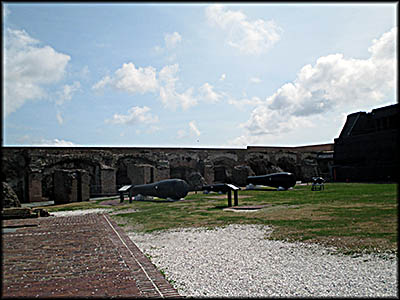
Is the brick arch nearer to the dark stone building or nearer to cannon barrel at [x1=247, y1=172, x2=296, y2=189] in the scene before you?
cannon barrel at [x1=247, y1=172, x2=296, y2=189]

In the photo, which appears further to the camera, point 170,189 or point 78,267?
point 170,189

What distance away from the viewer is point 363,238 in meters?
6.45

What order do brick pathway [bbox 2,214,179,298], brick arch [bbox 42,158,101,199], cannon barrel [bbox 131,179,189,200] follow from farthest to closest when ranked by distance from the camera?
brick arch [bbox 42,158,101,199], cannon barrel [bbox 131,179,189,200], brick pathway [bbox 2,214,179,298]

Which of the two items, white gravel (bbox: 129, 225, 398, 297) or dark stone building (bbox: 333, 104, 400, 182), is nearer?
dark stone building (bbox: 333, 104, 400, 182)

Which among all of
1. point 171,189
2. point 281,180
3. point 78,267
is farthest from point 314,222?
point 281,180

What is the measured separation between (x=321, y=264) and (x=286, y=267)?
0.53 metres

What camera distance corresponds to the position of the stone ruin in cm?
2064

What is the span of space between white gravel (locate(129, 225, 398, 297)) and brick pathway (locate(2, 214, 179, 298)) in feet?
1.13

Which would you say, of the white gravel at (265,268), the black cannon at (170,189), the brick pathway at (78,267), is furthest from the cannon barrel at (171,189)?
the white gravel at (265,268)

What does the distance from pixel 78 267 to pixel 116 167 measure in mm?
20485

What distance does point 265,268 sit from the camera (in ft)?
16.1

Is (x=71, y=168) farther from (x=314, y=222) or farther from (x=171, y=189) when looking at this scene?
(x=314, y=222)

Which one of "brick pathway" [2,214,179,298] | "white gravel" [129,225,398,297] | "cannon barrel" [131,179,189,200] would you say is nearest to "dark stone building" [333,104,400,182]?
"white gravel" [129,225,398,297]

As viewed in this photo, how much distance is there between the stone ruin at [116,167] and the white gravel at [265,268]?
13.3m
